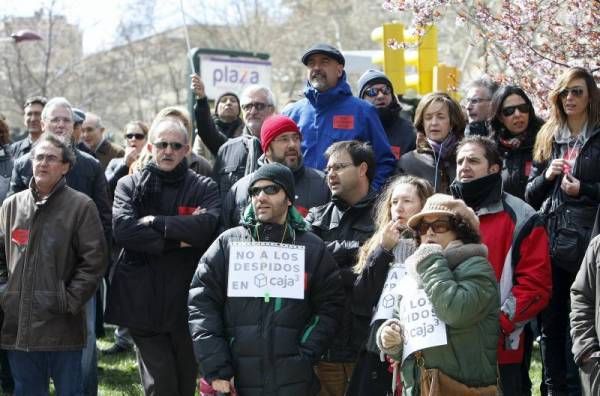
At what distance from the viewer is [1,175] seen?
30.2 feet

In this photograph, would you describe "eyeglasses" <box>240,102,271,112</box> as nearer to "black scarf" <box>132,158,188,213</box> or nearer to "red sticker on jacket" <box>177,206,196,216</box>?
"black scarf" <box>132,158,188,213</box>

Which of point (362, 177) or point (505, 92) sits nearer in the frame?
point (362, 177)

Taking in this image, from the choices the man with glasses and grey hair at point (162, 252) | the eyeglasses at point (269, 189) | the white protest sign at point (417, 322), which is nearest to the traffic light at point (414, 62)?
the man with glasses and grey hair at point (162, 252)

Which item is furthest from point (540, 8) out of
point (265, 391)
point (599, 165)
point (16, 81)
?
point (16, 81)

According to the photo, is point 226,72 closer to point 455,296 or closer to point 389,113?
point 389,113

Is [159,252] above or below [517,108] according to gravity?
below

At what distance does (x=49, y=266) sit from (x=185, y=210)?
3.55 feet

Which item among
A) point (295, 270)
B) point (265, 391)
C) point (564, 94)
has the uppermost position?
point (564, 94)

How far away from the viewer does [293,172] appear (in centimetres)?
773

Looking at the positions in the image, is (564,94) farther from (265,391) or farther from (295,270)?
Result: (265,391)

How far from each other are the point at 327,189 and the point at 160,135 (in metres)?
1.33

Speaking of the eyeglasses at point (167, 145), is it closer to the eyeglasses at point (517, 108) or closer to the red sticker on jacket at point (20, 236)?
the red sticker on jacket at point (20, 236)

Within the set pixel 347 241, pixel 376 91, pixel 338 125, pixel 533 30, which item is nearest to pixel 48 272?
pixel 347 241

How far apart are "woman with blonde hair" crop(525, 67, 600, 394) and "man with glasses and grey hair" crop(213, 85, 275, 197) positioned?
2322 mm
